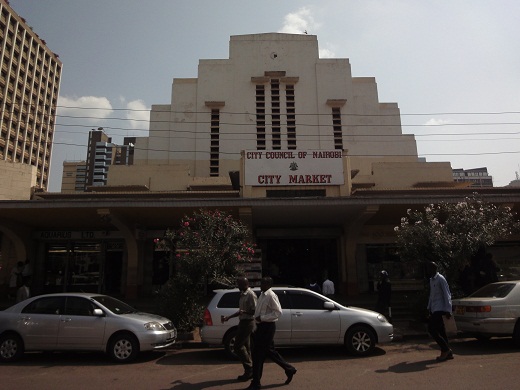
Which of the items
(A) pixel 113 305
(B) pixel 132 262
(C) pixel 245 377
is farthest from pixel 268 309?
(B) pixel 132 262

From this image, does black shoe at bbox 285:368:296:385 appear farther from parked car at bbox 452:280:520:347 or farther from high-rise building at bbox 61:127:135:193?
high-rise building at bbox 61:127:135:193

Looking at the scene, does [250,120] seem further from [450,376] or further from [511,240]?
[450,376]

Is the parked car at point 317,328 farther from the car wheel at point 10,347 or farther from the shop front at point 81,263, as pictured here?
the shop front at point 81,263

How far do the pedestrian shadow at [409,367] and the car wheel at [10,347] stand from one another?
7.23 meters

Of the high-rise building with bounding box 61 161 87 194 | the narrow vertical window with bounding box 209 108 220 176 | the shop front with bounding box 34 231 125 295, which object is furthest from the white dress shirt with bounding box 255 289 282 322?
the high-rise building with bounding box 61 161 87 194

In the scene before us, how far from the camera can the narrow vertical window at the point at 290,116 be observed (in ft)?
98.0

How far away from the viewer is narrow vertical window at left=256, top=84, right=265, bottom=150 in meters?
30.1

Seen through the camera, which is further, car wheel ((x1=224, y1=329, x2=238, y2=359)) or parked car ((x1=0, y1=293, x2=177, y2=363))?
car wheel ((x1=224, y1=329, x2=238, y2=359))

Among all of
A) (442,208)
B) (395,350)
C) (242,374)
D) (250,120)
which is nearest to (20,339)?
(242,374)

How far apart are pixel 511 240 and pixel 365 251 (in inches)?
285

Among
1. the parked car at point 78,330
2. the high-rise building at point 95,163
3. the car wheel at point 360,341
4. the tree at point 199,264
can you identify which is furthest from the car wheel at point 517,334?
the high-rise building at point 95,163

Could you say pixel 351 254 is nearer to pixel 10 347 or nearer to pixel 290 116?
pixel 10 347

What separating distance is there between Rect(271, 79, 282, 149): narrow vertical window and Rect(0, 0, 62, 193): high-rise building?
52375mm

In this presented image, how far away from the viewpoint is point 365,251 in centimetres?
2027
